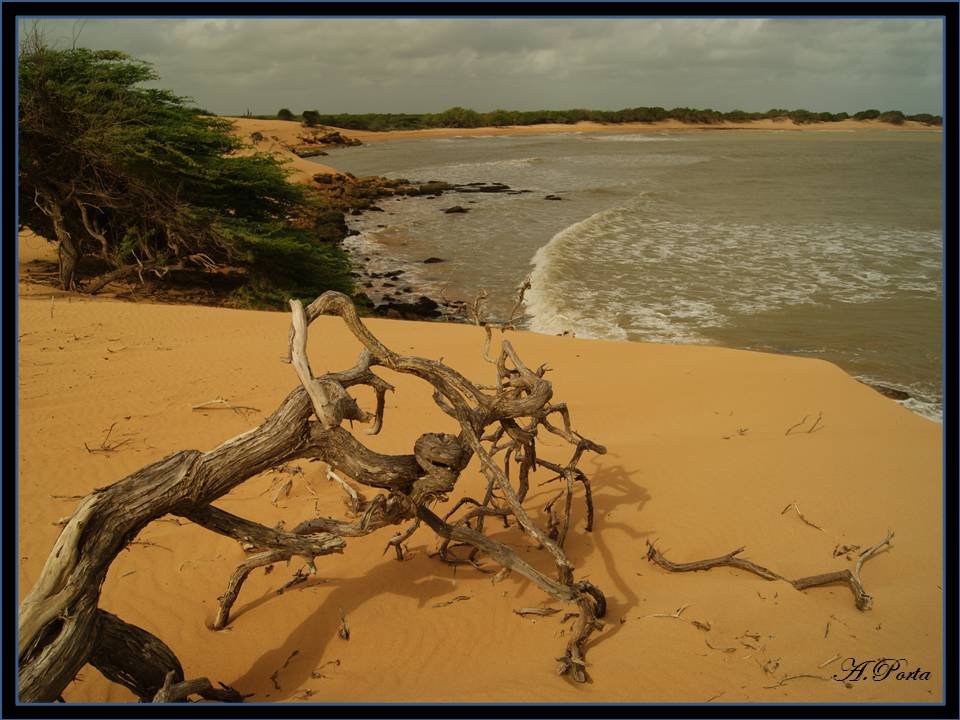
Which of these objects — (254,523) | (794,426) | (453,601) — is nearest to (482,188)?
(794,426)

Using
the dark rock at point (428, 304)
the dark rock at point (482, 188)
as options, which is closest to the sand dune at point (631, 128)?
the dark rock at point (482, 188)

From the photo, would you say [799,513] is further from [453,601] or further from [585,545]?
[453,601]

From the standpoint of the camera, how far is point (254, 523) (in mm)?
3561

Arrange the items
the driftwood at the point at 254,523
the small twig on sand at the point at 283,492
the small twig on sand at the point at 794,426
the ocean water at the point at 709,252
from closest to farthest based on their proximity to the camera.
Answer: the driftwood at the point at 254,523, the small twig on sand at the point at 283,492, the small twig on sand at the point at 794,426, the ocean water at the point at 709,252

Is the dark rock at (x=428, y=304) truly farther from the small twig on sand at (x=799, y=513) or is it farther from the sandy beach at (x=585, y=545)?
the small twig on sand at (x=799, y=513)

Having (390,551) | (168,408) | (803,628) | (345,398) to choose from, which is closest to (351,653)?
(390,551)

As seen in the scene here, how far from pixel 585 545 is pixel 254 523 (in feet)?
8.43

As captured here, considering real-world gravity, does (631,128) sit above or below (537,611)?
above

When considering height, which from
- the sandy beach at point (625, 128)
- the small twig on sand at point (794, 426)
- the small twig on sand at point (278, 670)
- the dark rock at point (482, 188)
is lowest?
the small twig on sand at point (278, 670)

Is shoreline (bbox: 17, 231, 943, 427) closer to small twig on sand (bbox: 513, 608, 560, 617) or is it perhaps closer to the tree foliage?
the tree foliage

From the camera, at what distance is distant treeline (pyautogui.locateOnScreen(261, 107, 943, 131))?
8700cm

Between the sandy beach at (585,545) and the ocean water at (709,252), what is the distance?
164 inches
